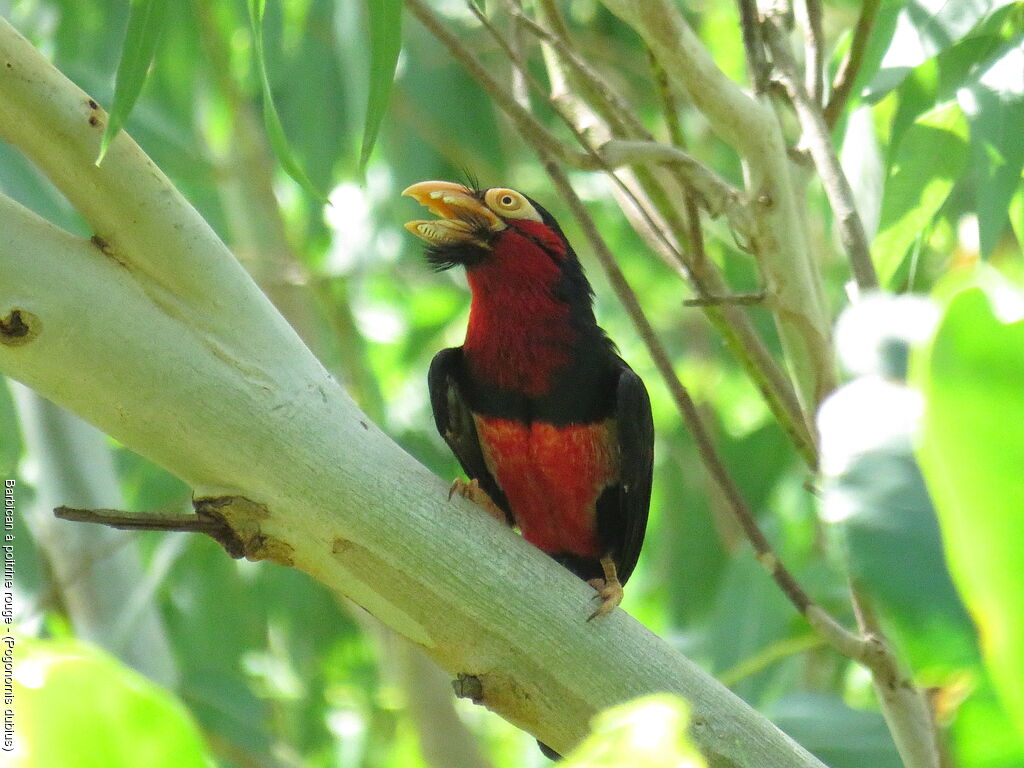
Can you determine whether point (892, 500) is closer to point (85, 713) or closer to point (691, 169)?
point (85, 713)

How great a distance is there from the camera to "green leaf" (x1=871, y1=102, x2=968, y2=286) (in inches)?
102

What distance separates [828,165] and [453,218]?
4.35 feet

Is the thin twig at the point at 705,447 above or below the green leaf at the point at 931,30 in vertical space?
below

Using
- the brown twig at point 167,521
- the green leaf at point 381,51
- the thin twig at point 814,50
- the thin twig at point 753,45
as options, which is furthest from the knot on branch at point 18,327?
the thin twig at point 814,50

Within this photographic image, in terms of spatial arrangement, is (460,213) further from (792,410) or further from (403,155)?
(403,155)

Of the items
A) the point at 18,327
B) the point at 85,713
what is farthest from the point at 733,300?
the point at 85,713

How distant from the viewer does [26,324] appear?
1616 mm

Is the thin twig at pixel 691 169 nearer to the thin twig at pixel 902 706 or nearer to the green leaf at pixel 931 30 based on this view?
the green leaf at pixel 931 30

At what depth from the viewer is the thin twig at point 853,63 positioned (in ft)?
8.21

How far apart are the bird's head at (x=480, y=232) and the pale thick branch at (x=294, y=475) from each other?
1.46 m

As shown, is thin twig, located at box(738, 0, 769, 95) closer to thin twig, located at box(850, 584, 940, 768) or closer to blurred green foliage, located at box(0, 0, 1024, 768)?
blurred green foliage, located at box(0, 0, 1024, 768)

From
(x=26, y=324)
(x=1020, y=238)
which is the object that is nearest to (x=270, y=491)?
(x=26, y=324)

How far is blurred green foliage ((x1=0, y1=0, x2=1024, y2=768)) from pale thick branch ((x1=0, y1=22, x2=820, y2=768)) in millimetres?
398

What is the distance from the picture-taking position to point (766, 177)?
2.39 m
